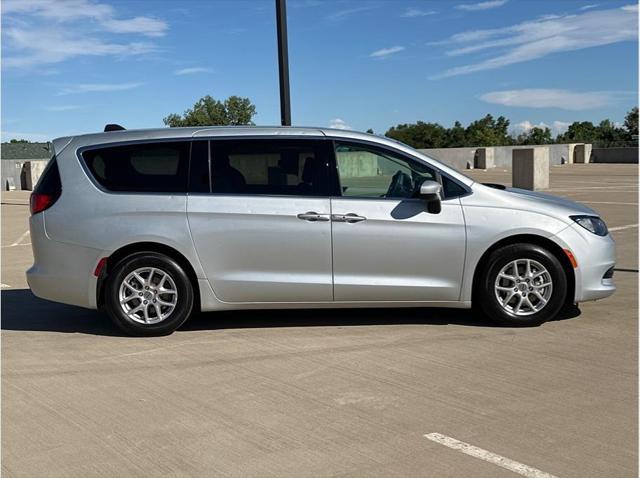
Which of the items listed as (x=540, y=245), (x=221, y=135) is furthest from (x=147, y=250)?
(x=540, y=245)

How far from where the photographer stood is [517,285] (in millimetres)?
6348

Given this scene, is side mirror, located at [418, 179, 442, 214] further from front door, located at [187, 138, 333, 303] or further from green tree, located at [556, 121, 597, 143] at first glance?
green tree, located at [556, 121, 597, 143]

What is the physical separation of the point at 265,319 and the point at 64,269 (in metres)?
1.85

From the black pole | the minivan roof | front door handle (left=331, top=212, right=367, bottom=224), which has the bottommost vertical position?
front door handle (left=331, top=212, right=367, bottom=224)

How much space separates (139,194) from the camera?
20.9 ft

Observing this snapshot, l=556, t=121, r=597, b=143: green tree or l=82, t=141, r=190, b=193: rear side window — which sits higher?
l=556, t=121, r=597, b=143: green tree

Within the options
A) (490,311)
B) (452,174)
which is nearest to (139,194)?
(452,174)

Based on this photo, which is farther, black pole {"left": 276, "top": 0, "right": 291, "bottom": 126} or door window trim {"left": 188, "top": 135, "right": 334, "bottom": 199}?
black pole {"left": 276, "top": 0, "right": 291, "bottom": 126}

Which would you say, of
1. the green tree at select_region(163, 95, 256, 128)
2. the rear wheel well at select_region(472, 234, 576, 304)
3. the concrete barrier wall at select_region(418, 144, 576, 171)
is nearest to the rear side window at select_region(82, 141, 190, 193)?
the rear wheel well at select_region(472, 234, 576, 304)

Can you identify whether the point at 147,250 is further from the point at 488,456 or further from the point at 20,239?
the point at 20,239

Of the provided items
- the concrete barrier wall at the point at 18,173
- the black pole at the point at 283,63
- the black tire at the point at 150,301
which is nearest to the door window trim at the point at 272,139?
the black tire at the point at 150,301

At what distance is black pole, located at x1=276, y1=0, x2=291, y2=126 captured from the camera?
10137 millimetres

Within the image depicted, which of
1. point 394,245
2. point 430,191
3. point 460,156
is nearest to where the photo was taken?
point 430,191

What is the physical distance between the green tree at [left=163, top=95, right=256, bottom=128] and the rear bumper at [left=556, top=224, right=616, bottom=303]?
222ft
